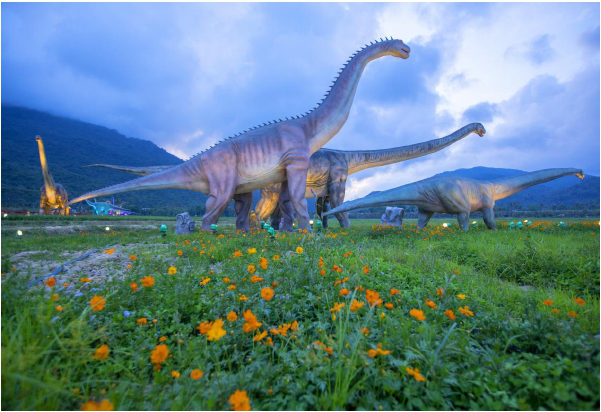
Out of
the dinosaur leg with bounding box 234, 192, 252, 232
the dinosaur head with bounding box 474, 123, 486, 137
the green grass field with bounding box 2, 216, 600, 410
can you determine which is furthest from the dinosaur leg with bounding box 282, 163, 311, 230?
the dinosaur head with bounding box 474, 123, 486, 137

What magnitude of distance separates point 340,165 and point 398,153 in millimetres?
2049

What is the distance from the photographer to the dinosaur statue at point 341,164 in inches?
355

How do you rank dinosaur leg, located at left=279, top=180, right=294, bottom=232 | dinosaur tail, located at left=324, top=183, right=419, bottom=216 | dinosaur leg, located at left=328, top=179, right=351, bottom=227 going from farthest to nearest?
dinosaur leg, located at left=328, top=179, right=351, bottom=227 < dinosaur leg, located at left=279, top=180, right=294, bottom=232 < dinosaur tail, located at left=324, top=183, right=419, bottom=216

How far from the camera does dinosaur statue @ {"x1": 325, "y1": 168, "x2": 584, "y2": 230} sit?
24.1 feet

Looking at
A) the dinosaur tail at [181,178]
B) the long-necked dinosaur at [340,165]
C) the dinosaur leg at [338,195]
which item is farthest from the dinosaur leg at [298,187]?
the dinosaur leg at [338,195]

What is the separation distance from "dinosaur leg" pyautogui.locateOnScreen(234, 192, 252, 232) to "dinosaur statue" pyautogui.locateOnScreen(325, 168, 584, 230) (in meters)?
3.52

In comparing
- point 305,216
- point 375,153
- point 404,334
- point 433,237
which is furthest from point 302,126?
point 404,334

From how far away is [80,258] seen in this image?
3.44m

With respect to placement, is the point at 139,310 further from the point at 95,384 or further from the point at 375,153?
the point at 375,153

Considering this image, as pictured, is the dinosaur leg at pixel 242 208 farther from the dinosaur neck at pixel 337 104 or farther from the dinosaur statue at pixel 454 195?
the dinosaur statue at pixel 454 195

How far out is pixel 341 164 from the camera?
9.77 metres

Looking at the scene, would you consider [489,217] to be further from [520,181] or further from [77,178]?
[77,178]

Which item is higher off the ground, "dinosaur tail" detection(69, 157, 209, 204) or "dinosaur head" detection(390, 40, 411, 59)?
"dinosaur head" detection(390, 40, 411, 59)

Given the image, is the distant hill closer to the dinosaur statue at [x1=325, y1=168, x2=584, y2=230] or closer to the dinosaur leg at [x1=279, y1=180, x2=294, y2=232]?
the dinosaur leg at [x1=279, y1=180, x2=294, y2=232]
